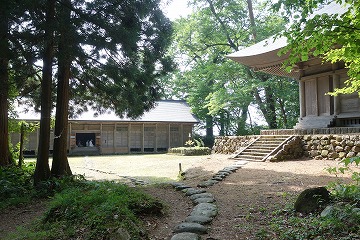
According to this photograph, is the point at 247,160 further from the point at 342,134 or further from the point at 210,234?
the point at 210,234

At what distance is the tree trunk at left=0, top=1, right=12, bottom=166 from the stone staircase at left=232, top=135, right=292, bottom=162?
333 inches

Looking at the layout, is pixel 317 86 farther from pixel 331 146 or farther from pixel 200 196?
pixel 200 196

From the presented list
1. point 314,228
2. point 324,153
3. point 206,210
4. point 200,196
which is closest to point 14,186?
point 200,196

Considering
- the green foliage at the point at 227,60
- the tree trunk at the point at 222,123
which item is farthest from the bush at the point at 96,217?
the tree trunk at the point at 222,123

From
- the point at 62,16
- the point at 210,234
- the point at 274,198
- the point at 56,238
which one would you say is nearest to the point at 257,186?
the point at 274,198

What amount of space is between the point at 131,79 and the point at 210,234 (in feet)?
18.0

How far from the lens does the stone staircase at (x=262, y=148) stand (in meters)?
11.3

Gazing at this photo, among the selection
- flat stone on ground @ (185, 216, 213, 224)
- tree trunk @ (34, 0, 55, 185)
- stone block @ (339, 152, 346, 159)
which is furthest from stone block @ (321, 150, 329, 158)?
tree trunk @ (34, 0, 55, 185)

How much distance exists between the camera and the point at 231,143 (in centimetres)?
1497

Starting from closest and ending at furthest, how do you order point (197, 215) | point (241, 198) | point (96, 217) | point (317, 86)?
point (96, 217)
point (197, 215)
point (241, 198)
point (317, 86)

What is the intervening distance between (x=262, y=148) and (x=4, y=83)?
31.0 ft

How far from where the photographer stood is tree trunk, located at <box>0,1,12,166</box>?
20.7 ft

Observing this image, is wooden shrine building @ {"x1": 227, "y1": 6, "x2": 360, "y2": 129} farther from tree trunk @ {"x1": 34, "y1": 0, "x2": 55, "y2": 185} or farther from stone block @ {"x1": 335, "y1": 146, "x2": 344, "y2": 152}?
tree trunk @ {"x1": 34, "y1": 0, "x2": 55, "y2": 185}

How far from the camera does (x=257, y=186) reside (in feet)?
23.1
